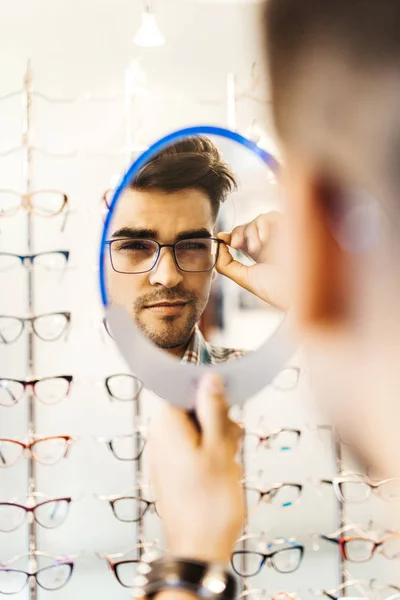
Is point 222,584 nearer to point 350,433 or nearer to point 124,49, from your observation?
point 350,433

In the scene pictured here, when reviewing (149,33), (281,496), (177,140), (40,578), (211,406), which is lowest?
(40,578)

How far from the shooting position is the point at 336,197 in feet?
2.36

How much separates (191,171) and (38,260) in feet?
0.80

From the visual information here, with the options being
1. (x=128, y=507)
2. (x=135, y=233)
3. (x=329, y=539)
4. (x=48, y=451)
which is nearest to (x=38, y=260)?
(x=135, y=233)

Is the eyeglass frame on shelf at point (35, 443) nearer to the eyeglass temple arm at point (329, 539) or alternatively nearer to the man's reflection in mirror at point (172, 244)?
the man's reflection in mirror at point (172, 244)

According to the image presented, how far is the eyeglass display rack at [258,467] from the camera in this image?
0.82 metres

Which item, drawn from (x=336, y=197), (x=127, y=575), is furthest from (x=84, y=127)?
(x=127, y=575)

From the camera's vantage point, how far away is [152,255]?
2.50ft

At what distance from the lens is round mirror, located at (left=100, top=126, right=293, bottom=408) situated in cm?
75

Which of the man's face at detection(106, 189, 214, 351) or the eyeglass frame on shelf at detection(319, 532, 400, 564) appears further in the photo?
the eyeglass frame on shelf at detection(319, 532, 400, 564)

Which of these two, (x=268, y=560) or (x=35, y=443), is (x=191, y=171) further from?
(x=268, y=560)

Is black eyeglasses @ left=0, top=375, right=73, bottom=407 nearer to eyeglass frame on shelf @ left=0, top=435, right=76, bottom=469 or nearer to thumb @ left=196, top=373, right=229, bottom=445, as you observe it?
eyeglass frame on shelf @ left=0, top=435, right=76, bottom=469

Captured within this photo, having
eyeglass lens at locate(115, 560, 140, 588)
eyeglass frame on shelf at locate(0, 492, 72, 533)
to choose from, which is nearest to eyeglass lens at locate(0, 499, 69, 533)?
eyeglass frame on shelf at locate(0, 492, 72, 533)

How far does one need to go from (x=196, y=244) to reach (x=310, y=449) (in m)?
0.35
